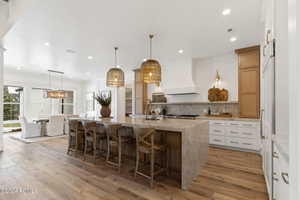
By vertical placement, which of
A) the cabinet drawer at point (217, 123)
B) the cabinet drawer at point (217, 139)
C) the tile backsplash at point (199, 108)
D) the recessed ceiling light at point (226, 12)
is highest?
the recessed ceiling light at point (226, 12)

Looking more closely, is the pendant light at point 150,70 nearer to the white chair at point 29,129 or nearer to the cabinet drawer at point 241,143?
the cabinet drawer at point 241,143

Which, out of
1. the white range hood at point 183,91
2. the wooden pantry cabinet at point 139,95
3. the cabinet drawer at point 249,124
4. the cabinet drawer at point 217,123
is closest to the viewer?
the cabinet drawer at point 249,124

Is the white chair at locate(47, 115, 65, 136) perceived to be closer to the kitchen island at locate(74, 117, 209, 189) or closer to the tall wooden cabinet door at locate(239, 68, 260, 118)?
the kitchen island at locate(74, 117, 209, 189)

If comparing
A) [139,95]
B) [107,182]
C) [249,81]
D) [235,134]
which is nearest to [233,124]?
[235,134]

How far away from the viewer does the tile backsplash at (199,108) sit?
4.95m

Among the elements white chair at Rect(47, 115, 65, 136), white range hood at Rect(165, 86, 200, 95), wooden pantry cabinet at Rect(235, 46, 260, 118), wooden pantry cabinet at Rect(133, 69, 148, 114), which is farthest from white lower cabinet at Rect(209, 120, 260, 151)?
white chair at Rect(47, 115, 65, 136)

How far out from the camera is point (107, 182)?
8.35 feet

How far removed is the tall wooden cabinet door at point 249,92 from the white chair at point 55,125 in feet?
22.5

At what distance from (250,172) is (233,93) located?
267 cm

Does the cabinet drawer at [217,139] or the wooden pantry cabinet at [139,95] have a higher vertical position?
the wooden pantry cabinet at [139,95]

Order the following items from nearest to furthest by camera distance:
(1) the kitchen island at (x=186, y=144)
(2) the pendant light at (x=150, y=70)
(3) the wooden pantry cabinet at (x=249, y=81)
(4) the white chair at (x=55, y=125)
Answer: (1) the kitchen island at (x=186, y=144) < (2) the pendant light at (x=150, y=70) < (3) the wooden pantry cabinet at (x=249, y=81) < (4) the white chair at (x=55, y=125)

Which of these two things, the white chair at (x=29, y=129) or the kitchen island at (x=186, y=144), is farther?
the white chair at (x=29, y=129)

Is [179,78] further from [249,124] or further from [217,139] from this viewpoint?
[249,124]

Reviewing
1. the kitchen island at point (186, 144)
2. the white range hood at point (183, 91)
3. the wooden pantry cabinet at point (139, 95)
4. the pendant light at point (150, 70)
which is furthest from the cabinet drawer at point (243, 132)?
the wooden pantry cabinet at point (139, 95)
